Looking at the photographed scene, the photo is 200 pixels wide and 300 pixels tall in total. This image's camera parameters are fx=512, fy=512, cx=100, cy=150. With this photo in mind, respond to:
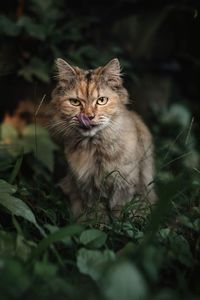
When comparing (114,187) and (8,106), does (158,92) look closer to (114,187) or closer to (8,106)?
(8,106)

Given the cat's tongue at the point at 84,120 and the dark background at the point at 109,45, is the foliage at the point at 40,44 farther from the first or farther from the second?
the cat's tongue at the point at 84,120

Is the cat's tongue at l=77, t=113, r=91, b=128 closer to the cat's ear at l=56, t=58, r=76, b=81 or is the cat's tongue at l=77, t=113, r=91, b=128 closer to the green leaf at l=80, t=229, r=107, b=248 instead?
the cat's ear at l=56, t=58, r=76, b=81

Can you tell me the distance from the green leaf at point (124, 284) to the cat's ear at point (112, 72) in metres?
1.95

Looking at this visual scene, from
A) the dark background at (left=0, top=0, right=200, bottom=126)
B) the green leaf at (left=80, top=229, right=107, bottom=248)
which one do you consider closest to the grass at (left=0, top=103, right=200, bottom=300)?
the green leaf at (left=80, top=229, right=107, bottom=248)

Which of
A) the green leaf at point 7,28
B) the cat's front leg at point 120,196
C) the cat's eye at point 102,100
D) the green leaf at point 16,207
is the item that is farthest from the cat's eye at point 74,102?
the green leaf at point 7,28

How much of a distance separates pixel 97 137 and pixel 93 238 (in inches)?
52.2

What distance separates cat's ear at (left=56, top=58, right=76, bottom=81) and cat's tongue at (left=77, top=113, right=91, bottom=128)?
0.36m

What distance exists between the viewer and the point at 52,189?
11.5 ft

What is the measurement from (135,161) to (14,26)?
5.46ft

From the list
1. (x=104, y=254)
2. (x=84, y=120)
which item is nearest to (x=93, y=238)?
(x=104, y=254)

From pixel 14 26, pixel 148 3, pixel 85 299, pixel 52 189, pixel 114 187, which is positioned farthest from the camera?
pixel 148 3

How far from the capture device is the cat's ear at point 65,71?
3.36 meters

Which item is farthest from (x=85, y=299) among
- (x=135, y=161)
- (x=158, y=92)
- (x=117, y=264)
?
(x=158, y=92)

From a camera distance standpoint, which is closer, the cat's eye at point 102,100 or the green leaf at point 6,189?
the green leaf at point 6,189
